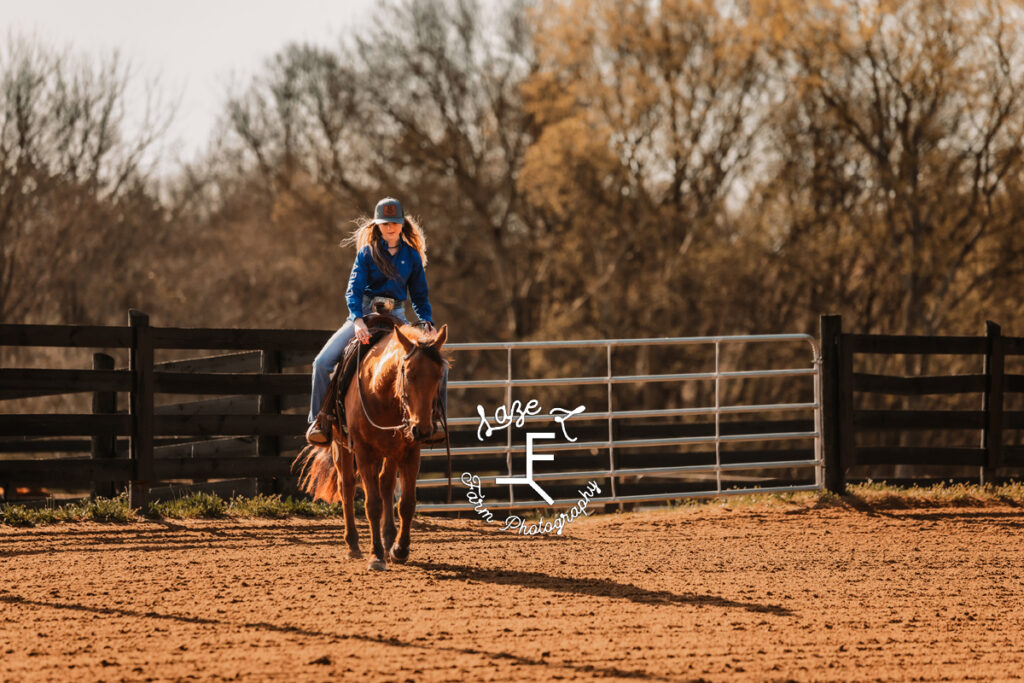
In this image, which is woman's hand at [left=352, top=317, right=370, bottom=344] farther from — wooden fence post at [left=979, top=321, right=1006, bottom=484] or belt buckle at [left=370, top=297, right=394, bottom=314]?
wooden fence post at [left=979, top=321, right=1006, bottom=484]

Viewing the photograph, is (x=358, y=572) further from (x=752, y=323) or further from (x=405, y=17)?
(x=405, y=17)

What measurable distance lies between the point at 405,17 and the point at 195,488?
20.1 meters

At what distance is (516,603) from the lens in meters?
6.29

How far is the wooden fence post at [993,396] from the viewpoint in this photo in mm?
11344

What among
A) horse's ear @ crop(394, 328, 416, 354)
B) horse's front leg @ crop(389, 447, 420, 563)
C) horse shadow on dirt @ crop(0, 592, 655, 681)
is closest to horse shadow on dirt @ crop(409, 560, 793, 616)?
horse's front leg @ crop(389, 447, 420, 563)

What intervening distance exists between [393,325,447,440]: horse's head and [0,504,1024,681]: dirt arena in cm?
92

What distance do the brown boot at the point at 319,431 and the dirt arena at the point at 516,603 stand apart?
30.7 inches

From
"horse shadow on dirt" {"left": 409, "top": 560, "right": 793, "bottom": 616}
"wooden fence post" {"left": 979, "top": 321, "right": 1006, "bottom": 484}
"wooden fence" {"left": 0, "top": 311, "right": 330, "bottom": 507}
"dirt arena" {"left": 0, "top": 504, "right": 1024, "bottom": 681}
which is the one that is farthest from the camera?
"wooden fence post" {"left": 979, "top": 321, "right": 1006, "bottom": 484}

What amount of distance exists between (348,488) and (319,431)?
1.52 feet

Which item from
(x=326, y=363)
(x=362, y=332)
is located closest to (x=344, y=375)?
(x=326, y=363)

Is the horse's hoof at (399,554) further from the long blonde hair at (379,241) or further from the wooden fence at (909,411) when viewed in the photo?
the wooden fence at (909,411)

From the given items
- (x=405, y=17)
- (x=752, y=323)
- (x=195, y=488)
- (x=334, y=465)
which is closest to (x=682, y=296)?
(x=752, y=323)

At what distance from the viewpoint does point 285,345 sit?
10430mm

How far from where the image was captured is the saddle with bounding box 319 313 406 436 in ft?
24.7
